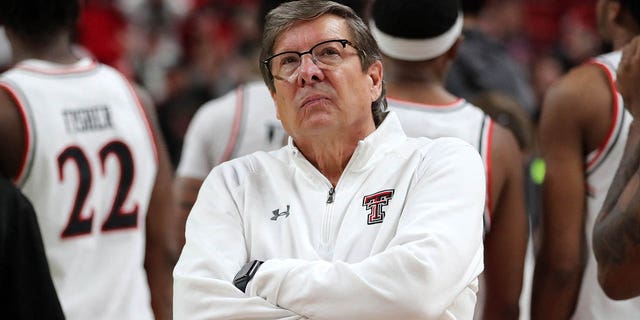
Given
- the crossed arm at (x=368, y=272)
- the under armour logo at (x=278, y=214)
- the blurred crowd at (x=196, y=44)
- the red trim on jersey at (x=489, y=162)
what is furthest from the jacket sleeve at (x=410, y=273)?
the blurred crowd at (x=196, y=44)

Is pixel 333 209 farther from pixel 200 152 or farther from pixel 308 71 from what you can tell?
pixel 200 152

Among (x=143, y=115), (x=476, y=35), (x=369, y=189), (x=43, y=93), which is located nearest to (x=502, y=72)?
(x=476, y=35)

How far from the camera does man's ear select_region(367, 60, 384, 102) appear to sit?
3.46 metres

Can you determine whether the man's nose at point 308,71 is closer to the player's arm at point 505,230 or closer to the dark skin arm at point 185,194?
the player's arm at point 505,230

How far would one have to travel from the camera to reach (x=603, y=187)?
13.3 feet

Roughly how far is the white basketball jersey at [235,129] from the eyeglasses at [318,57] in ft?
4.98

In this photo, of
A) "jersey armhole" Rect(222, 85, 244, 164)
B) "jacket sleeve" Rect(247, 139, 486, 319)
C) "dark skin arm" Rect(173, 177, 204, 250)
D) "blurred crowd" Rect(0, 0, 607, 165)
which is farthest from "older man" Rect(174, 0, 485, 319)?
"blurred crowd" Rect(0, 0, 607, 165)

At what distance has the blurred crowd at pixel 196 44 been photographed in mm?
12453

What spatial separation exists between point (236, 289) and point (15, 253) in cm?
68

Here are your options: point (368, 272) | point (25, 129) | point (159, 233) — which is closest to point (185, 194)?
point (159, 233)

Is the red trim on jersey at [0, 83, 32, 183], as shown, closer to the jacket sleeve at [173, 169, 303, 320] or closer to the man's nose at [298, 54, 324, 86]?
the jacket sleeve at [173, 169, 303, 320]

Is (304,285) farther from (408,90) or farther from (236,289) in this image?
(408,90)

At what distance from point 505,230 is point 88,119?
174 centimetres

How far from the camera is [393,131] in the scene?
3.44m
